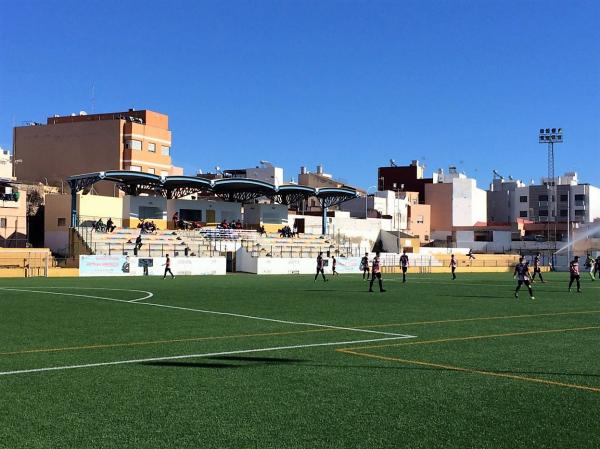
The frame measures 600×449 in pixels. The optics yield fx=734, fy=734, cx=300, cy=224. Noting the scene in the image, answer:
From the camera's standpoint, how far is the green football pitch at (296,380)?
8164mm

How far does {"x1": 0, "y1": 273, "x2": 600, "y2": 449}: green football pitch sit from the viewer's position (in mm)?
8164

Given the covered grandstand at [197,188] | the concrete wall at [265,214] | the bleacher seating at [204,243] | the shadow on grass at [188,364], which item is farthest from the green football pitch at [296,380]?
the concrete wall at [265,214]

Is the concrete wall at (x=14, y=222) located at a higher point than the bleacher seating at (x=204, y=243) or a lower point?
higher

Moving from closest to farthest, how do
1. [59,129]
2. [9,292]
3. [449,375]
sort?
[449,375], [9,292], [59,129]

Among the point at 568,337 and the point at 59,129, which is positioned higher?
the point at 59,129

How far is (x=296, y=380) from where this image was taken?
450 inches

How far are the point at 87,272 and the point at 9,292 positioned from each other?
21.6m

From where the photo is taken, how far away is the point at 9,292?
32625mm

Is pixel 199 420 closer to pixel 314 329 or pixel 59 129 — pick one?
pixel 314 329

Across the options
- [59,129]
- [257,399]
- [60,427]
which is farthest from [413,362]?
[59,129]

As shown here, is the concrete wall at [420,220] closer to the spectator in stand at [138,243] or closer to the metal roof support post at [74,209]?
the metal roof support post at [74,209]

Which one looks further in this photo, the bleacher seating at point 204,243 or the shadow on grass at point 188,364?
the bleacher seating at point 204,243

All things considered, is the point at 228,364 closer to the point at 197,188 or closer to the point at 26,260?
the point at 26,260

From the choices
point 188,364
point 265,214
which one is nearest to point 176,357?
point 188,364
